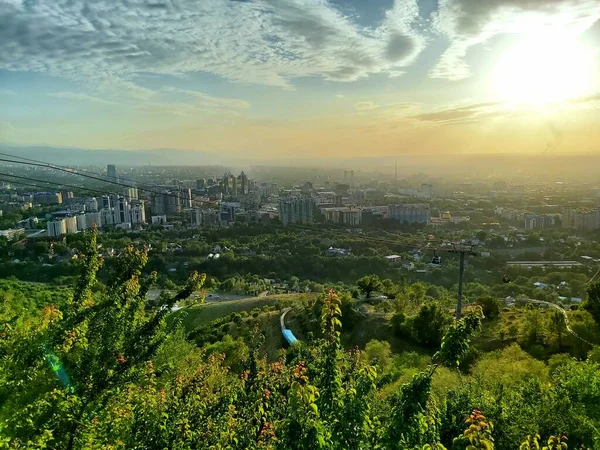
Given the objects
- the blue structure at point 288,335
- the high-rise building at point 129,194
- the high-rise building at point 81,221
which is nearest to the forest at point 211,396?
the blue structure at point 288,335

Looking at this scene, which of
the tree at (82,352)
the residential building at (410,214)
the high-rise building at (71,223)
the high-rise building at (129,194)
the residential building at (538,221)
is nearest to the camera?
the tree at (82,352)

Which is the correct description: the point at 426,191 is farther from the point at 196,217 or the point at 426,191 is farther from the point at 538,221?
the point at 196,217

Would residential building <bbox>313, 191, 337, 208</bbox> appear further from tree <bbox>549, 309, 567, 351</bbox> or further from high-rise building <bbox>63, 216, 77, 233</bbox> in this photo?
tree <bbox>549, 309, 567, 351</bbox>

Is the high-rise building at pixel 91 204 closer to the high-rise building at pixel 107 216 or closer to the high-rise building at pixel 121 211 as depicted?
the high-rise building at pixel 107 216

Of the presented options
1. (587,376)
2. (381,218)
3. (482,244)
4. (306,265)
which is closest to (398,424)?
(587,376)

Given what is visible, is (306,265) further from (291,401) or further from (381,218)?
(291,401)

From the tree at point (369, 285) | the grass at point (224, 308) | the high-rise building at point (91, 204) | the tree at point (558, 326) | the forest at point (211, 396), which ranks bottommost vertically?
the grass at point (224, 308)

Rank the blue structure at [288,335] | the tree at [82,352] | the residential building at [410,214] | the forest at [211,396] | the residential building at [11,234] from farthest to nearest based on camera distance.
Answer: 1. the residential building at [410,214]
2. the residential building at [11,234]
3. the blue structure at [288,335]
4. the tree at [82,352]
5. the forest at [211,396]
